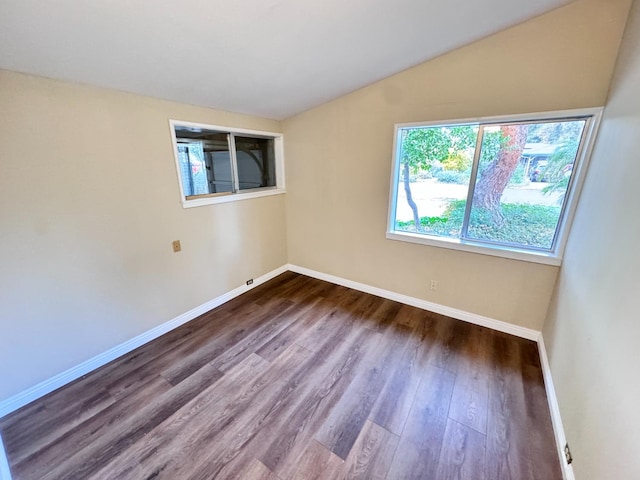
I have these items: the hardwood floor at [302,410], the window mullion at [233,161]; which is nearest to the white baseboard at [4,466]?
the hardwood floor at [302,410]

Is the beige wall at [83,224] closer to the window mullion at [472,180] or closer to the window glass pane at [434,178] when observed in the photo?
the window glass pane at [434,178]

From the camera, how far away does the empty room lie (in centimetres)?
143

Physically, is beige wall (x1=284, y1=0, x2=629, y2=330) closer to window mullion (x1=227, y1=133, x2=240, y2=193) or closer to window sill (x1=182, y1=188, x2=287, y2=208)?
window sill (x1=182, y1=188, x2=287, y2=208)

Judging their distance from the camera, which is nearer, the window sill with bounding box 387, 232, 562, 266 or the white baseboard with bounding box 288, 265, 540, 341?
the window sill with bounding box 387, 232, 562, 266

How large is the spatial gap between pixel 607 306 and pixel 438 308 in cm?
165

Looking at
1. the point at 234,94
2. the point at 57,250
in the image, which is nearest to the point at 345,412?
the point at 57,250

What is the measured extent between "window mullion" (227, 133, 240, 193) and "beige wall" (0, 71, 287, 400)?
0.27m

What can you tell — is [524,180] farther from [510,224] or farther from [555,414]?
[555,414]

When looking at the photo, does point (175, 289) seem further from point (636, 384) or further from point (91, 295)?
point (636, 384)

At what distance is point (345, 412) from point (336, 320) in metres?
1.08

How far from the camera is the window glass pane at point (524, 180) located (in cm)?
214

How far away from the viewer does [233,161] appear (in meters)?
3.01

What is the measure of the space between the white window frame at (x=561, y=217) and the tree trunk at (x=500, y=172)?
0.13m

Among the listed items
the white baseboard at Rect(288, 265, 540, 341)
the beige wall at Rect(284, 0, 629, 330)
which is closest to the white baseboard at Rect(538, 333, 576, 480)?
the white baseboard at Rect(288, 265, 540, 341)
